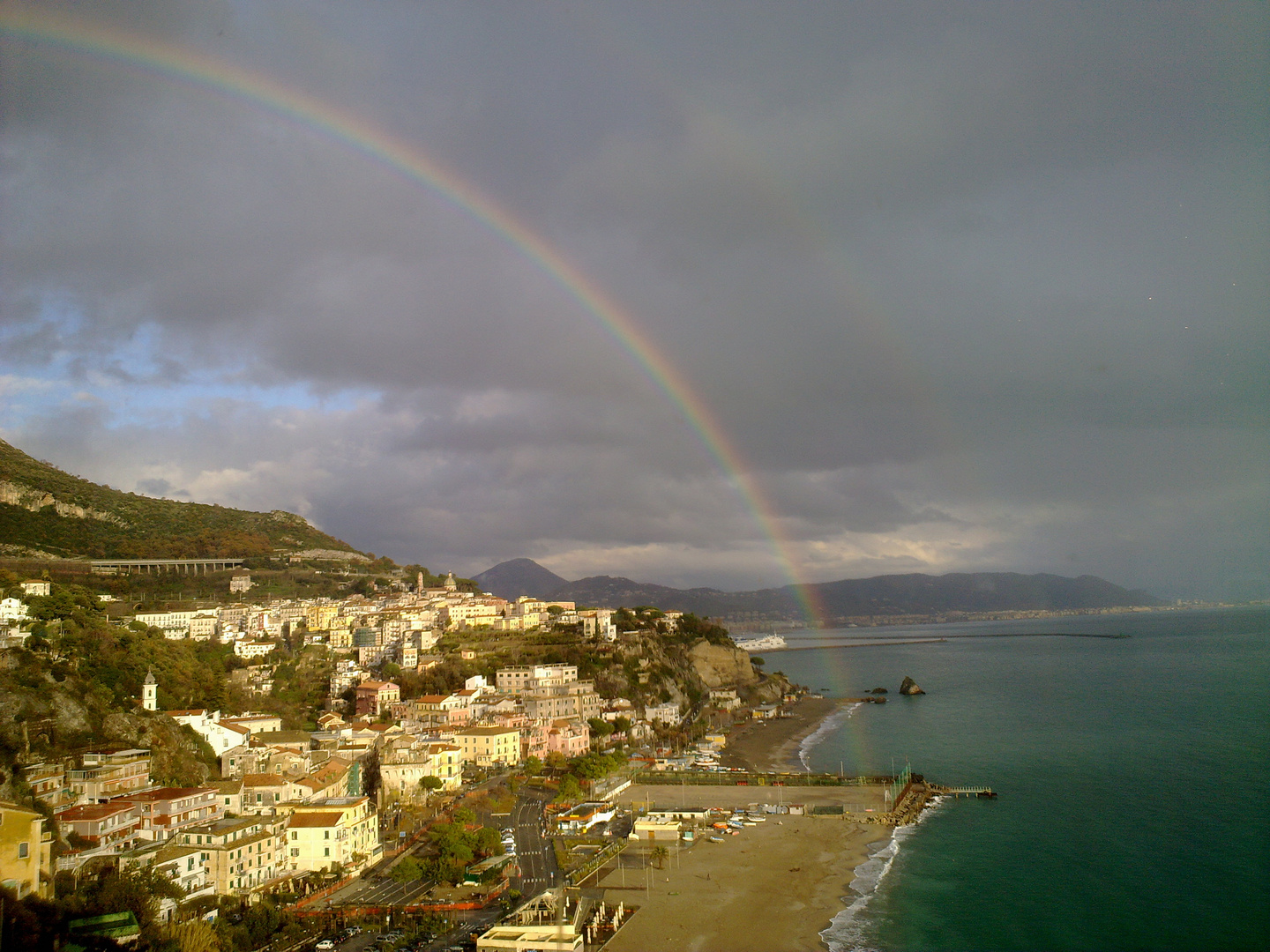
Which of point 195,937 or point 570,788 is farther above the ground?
point 195,937

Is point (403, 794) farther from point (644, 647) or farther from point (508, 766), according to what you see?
point (644, 647)

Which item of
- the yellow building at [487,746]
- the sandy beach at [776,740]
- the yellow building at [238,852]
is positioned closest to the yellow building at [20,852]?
the yellow building at [238,852]

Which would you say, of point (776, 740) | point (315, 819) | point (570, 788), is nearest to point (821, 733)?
point (776, 740)

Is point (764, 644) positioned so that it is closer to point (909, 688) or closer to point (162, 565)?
point (909, 688)

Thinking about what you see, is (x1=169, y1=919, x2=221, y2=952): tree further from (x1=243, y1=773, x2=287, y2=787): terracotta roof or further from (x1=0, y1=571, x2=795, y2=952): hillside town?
(x1=243, y1=773, x2=287, y2=787): terracotta roof

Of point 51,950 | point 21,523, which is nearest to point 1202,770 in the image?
point 51,950

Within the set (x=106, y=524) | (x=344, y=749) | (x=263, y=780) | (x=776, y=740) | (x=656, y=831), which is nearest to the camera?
(x=263, y=780)

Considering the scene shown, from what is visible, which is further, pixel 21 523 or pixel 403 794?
pixel 21 523
